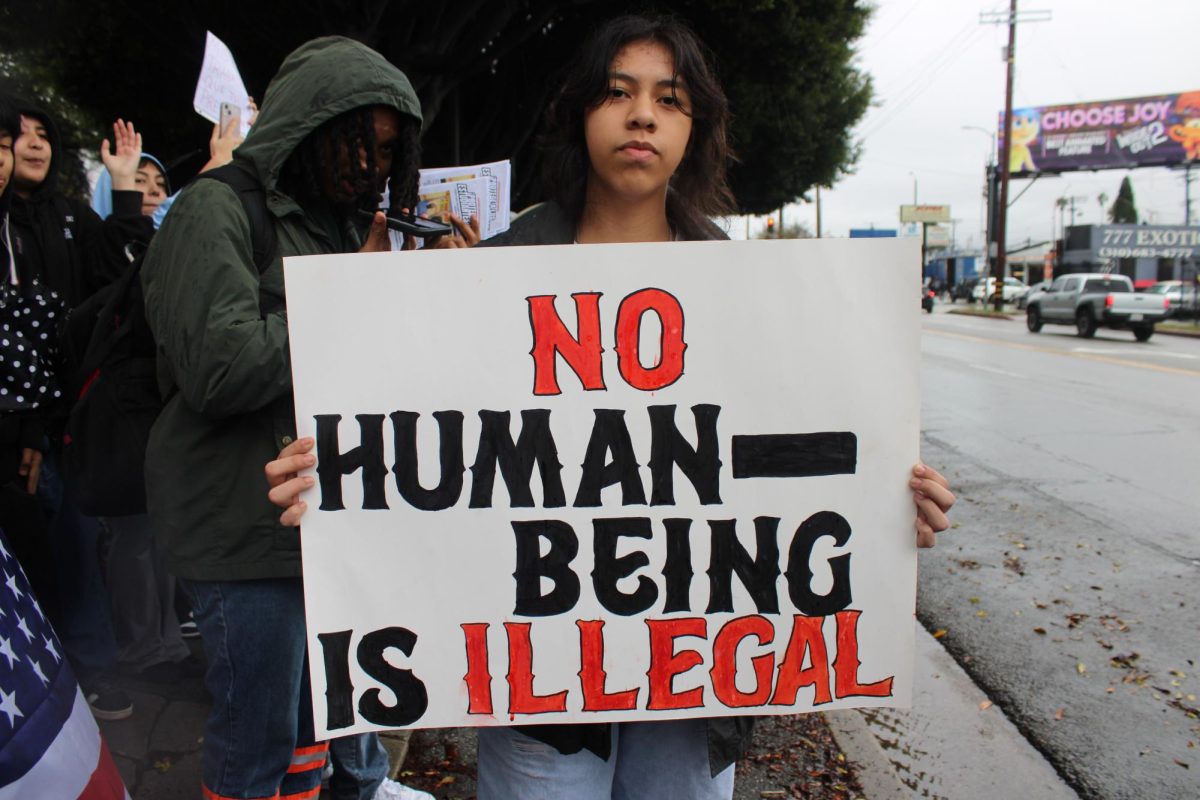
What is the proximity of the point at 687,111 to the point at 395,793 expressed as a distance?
6.03 feet

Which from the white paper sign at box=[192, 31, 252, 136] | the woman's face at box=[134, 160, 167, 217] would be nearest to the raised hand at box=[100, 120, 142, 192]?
the white paper sign at box=[192, 31, 252, 136]

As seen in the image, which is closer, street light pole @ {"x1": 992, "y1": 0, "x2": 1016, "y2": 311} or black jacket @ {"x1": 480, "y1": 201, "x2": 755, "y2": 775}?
black jacket @ {"x1": 480, "y1": 201, "x2": 755, "y2": 775}

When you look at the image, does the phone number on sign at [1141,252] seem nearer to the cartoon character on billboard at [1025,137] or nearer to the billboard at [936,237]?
the cartoon character on billboard at [1025,137]

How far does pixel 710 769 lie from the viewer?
150 centimetres

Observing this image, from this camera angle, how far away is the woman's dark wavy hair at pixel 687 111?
155 centimetres

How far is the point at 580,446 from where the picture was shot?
1.41 metres

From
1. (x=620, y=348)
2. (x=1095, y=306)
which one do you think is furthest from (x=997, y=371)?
(x=620, y=348)

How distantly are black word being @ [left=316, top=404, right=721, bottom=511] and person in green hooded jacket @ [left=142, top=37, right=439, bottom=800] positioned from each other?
10.4 inches

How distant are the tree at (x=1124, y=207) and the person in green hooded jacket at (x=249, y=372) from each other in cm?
10275

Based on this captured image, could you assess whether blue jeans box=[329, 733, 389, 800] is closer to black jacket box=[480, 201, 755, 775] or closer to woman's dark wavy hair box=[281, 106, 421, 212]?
black jacket box=[480, 201, 755, 775]

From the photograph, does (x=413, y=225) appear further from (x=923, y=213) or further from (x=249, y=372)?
(x=923, y=213)

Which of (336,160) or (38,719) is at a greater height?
(336,160)

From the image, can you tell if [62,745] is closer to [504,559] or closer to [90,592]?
[504,559]

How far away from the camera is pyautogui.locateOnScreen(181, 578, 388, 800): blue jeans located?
1.72m
